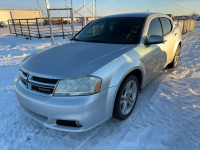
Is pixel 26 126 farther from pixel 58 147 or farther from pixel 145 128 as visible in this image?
pixel 145 128

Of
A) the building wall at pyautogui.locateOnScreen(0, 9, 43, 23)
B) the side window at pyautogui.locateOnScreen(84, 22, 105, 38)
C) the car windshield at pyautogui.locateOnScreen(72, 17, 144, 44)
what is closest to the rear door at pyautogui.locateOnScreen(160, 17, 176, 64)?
the car windshield at pyautogui.locateOnScreen(72, 17, 144, 44)

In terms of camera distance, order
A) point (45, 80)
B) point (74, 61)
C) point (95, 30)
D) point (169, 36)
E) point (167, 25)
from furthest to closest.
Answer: point (167, 25) < point (169, 36) < point (95, 30) < point (74, 61) < point (45, 80)

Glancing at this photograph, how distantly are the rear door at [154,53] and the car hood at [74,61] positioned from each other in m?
0.46

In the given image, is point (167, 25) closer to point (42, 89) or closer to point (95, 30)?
point (95, 30)

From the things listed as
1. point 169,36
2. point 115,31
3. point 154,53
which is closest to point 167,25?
point 169,36

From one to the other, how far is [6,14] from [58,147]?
61948 millimetres

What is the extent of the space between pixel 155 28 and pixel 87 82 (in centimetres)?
218

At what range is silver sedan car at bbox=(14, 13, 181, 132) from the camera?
1.72 m

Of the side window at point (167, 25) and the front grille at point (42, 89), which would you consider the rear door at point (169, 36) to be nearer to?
the side window at point (167, 25)

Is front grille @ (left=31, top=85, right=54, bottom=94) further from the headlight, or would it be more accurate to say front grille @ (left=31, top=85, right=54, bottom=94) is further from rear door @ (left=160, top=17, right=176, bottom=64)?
rear door @ (left=160, top=17, right=176, bottom=64)

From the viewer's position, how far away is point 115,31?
2916mm

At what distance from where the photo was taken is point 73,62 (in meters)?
2.01

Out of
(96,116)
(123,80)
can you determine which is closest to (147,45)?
(123,80)

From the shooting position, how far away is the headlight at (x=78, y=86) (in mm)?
1729
